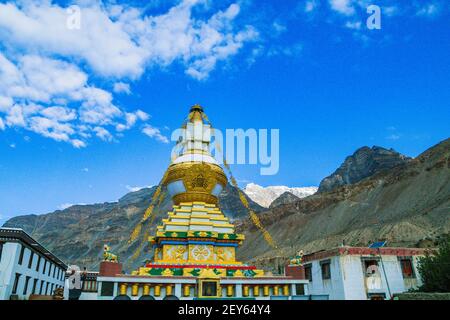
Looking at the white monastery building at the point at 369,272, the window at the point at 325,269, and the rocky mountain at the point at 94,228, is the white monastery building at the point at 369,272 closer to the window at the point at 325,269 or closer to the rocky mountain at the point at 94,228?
the window at the point at 325,269

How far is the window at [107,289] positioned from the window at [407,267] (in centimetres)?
2035

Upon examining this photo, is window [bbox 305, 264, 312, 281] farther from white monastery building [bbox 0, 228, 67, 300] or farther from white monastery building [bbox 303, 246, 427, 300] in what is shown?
white monastery building [bbox 0, 228, 67, 300]

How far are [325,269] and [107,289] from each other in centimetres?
1628

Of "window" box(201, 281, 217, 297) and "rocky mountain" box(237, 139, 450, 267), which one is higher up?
"rocky mountain" box(237, 139, 450, 267)

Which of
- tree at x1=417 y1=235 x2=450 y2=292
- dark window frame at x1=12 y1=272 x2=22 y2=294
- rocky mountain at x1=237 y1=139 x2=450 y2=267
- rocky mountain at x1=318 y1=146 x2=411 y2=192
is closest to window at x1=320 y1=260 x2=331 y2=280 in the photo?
tree at x1=417 y1=235 x2=450 y2=292

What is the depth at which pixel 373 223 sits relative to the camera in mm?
60438

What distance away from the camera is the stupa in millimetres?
18875

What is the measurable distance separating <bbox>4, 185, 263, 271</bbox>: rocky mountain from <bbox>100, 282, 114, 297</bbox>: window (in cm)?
6782

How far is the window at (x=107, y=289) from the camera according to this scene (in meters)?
18.3

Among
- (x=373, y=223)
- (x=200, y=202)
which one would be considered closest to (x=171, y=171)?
(x=200, y=202)

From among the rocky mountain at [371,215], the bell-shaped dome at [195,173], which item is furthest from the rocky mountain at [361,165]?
the bell-shaped dome at [195,173]

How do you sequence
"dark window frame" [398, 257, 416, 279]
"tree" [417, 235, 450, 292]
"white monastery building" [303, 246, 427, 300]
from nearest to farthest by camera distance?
"tree" [417, 235, 450, 292]
"white monastery building" [303, 246, 427, 300]
"dark window frame" [398, 257, 416, 279]
